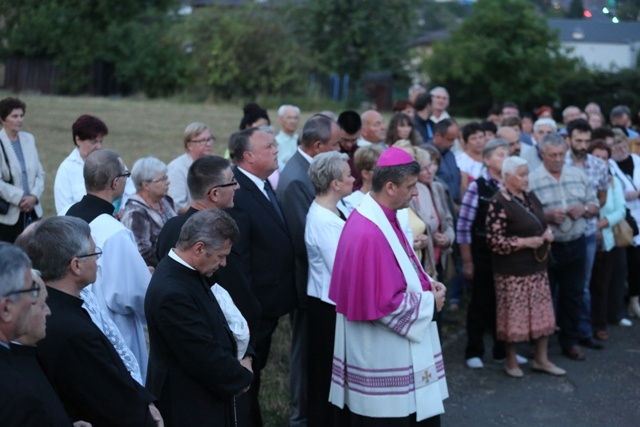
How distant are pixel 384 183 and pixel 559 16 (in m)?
81.9

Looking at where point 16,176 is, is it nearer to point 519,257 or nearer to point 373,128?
point 373,128

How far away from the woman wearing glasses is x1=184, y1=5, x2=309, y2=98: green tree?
25543 mm

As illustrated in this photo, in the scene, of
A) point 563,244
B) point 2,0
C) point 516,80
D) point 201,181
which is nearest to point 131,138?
point 563,244

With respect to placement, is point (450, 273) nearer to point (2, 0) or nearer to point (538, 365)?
point (538, 365)

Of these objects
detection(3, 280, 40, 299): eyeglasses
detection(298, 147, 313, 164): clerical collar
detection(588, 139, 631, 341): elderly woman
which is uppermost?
detection(298, 147, 313, 164): clerical collar

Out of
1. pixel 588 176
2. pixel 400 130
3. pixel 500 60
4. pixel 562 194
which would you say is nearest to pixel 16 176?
pixel 400 130

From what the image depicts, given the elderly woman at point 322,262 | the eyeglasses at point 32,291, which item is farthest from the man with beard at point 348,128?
the eyeglasses at point 32,291

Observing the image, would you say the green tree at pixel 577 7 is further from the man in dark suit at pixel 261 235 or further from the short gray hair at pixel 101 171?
the short gray hair at pixel 101 171

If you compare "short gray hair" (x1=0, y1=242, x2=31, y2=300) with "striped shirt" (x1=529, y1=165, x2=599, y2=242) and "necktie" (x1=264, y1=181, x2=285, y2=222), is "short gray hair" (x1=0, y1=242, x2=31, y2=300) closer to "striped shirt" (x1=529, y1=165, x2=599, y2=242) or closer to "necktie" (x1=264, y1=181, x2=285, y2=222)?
"necktie" (x1=264, y1=181, x2=285, y2=222)

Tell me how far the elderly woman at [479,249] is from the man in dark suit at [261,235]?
245cm

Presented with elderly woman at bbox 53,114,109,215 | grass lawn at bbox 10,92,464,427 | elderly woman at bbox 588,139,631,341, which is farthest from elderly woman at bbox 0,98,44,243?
elderly woman at bbox 588,139,631,341

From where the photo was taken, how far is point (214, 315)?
14.1 feet

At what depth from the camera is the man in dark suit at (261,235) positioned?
5.80 metres

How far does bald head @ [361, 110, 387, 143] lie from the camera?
9.17 meters
